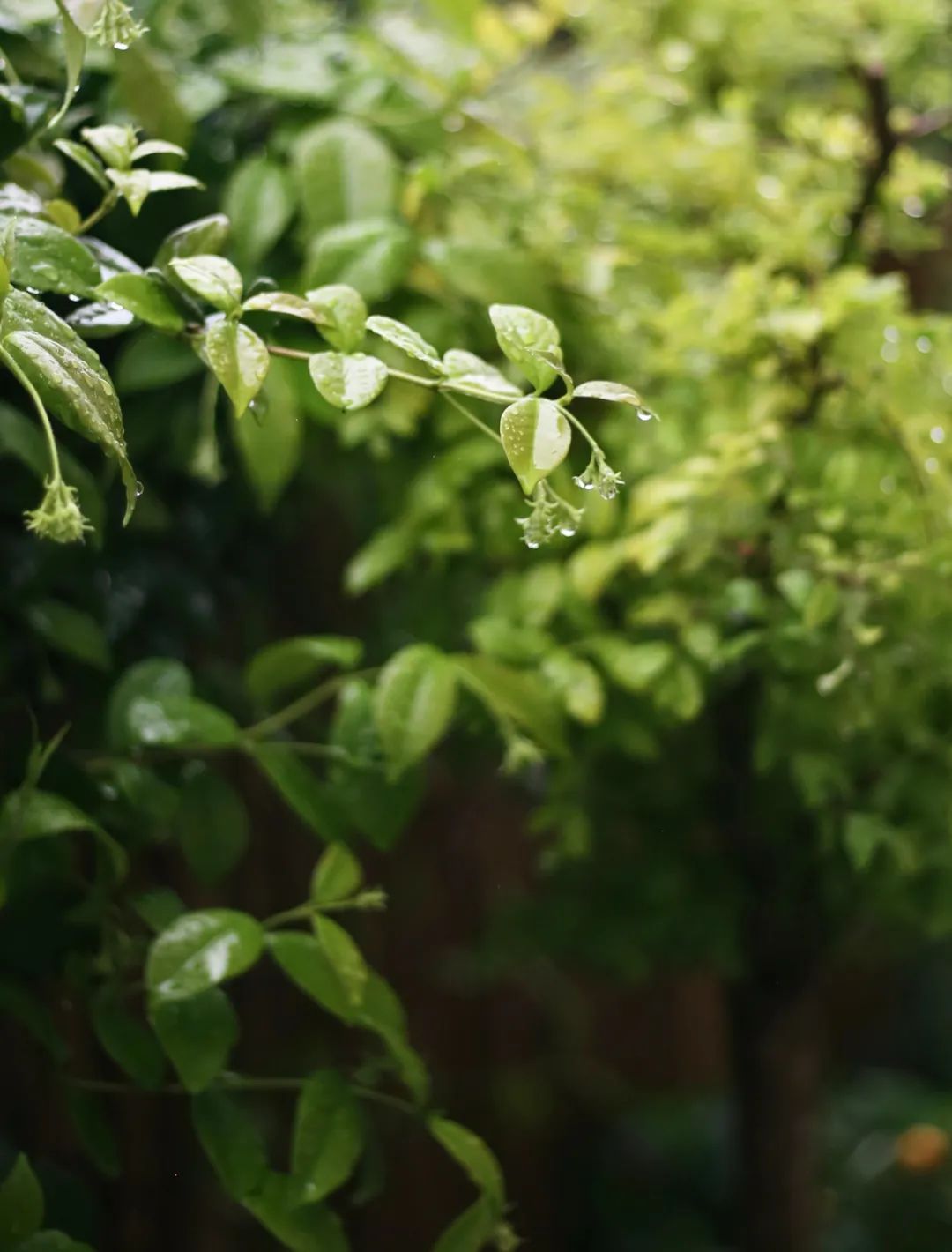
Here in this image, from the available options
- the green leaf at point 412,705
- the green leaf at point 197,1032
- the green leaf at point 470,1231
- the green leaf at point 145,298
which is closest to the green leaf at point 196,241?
the green leaf at point 145,298

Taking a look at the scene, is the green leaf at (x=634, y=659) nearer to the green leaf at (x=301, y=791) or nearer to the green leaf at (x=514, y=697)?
the green leaf at (x=514, y=697)

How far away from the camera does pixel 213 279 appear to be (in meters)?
0.51

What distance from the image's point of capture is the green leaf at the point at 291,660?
0.73m

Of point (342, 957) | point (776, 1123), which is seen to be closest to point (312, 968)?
point (342, 957)

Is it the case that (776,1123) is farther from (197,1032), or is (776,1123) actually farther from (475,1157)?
(197,1032)

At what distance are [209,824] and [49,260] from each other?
0.36 meters

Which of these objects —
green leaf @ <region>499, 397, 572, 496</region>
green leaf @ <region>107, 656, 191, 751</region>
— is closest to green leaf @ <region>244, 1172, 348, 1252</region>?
green leaf @ <region>107, 656, 191, 751</region>

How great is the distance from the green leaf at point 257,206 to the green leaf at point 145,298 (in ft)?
0.81

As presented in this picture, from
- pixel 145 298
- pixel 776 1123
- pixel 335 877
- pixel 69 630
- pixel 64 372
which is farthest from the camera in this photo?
pixel 776 1123

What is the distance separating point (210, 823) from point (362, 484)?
488mm

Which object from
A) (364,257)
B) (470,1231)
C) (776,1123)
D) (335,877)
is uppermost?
(364,257)

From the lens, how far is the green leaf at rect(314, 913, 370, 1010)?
601 mm

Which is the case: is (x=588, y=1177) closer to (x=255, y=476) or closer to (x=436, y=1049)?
(x=436, y=1049)

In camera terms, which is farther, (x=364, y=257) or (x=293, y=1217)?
(x=364, y=257)
